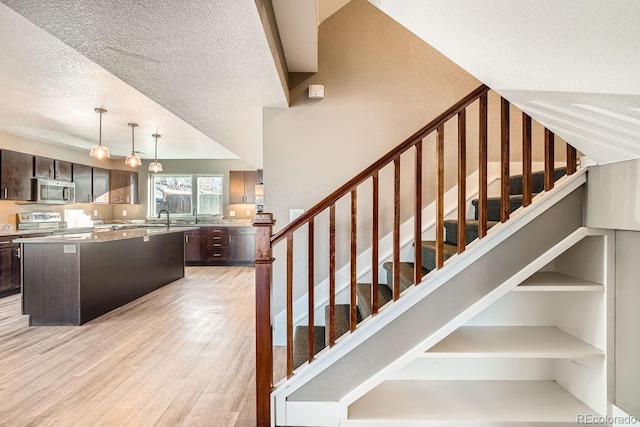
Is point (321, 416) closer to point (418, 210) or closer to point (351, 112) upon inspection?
point (418, 210)

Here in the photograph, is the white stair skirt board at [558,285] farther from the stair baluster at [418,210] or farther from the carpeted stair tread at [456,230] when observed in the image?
the stair baluster at [418,210]

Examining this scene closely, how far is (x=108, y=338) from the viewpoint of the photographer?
10.2 ft

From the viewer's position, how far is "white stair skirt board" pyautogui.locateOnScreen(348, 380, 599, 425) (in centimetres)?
178

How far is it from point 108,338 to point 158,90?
2.24 meters

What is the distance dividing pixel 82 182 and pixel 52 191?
84 centimetres

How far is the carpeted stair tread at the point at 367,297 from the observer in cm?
203

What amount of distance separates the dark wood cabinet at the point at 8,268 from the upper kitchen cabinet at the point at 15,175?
0.78 metres

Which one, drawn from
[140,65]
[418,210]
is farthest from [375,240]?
[140,65]

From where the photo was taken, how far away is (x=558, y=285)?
1.79 meters

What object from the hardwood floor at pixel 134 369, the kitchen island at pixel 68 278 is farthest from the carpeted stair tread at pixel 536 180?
the kitchen island at pixel 68 278

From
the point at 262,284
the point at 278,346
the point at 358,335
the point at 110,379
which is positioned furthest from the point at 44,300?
the point at 358,335

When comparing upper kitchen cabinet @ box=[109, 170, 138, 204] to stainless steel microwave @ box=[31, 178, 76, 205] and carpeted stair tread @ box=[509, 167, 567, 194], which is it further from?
carpeted stair tread @ box=[509, 167, 567, 194]

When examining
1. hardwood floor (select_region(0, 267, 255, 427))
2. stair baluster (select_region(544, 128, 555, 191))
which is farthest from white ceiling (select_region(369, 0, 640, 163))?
hardwood floor (select_region(0, 267, 255, 427))

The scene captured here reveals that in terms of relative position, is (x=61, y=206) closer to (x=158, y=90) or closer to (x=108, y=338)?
(x=108, y=338)
